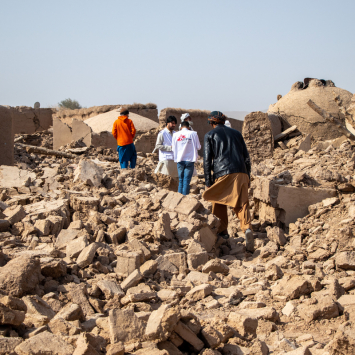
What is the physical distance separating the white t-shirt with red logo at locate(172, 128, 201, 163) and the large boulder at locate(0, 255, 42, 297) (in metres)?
3.38

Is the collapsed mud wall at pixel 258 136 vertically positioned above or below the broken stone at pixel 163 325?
above

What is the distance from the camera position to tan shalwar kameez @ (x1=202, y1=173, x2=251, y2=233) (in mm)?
4676

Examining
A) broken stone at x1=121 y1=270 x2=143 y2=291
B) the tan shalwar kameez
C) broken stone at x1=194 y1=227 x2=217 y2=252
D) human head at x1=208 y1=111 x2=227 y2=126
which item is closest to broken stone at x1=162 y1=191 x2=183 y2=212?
the tan shalwar kameez

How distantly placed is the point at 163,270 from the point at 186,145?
264 cm

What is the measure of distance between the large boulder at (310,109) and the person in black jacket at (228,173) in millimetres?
7773

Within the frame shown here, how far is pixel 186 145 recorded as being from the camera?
602 cm

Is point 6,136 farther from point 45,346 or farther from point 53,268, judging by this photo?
point 45,346

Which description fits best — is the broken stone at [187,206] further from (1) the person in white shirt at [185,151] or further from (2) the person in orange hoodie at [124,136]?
(2) the person in orange hoodie at [124,136]

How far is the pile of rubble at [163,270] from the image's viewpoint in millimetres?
2309

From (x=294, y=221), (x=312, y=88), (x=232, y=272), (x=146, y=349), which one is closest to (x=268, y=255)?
(x=232, y=272)

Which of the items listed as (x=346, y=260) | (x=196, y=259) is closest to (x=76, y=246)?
(x=196, y=259)

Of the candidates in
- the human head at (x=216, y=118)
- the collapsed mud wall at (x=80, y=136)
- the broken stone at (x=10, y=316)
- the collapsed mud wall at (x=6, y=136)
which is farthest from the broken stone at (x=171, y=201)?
the collapsed mud wall at (x=80, y=136)

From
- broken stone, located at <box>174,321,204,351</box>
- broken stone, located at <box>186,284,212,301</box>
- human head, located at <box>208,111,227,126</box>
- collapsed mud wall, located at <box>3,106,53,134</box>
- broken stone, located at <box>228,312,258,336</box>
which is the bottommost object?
broken stone, located at <box>186,284,212,301</box>

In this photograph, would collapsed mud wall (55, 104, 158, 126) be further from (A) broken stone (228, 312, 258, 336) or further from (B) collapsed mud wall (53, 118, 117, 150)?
(A) broken stone (228, 312, 258, 336)
